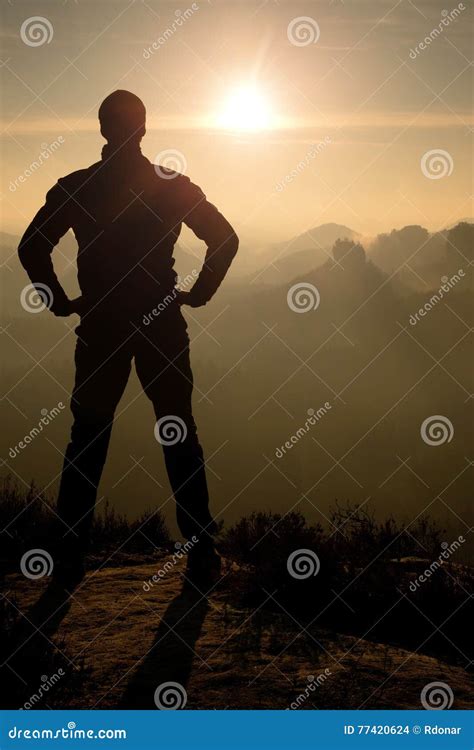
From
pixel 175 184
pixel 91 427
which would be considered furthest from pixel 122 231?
pixel 91 427

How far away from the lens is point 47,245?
21.1ft

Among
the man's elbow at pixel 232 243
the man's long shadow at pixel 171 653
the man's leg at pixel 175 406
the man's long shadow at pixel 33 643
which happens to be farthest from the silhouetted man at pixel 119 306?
the man's long shadow at pixel 171 653

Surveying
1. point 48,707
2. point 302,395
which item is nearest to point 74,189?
point 48,707

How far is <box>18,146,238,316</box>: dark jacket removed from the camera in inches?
252

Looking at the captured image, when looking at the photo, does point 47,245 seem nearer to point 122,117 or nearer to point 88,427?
point 122,117

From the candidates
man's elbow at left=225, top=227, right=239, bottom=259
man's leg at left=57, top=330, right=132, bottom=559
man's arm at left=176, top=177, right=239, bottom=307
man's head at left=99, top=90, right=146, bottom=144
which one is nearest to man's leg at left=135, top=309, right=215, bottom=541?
man's leg at left=57, top=330, right=132, bottom=559

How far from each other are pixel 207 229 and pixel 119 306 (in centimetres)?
85

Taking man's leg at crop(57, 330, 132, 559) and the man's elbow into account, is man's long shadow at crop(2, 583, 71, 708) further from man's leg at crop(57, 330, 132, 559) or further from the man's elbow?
the man's elbow

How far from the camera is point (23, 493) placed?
26.3ft

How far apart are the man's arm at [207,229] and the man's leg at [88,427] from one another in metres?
0.78

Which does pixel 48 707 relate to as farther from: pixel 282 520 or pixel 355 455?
pixel 355 455

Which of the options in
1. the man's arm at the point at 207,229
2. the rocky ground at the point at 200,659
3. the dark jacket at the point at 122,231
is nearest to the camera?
the rocky ground at the point at 200,659

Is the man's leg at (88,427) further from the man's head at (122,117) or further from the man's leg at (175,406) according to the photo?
the man's head at (122,117)

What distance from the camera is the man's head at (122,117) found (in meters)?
6.42
